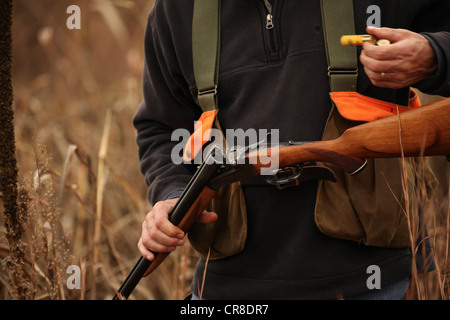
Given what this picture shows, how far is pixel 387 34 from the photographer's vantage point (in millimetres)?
1286

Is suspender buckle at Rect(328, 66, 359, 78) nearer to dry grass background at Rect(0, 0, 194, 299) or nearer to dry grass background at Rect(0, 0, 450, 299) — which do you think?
dry grass background at Rect(0, 0, 450, 299)

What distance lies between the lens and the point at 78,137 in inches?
164

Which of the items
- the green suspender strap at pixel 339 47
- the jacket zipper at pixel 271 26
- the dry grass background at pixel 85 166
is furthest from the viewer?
the dry grass background at pixel 85 166

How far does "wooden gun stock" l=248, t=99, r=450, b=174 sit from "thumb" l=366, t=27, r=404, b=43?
0.73 feet

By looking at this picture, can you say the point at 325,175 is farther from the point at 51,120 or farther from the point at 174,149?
the point at 51,120

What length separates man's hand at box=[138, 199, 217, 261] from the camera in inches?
62.9

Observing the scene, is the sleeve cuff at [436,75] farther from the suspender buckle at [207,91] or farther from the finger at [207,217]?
the finger at [207,217]

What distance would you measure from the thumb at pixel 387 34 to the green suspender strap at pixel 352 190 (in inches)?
8.9

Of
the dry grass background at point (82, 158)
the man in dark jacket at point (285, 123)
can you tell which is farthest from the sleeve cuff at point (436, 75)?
the dry grass background at point (82, 158)

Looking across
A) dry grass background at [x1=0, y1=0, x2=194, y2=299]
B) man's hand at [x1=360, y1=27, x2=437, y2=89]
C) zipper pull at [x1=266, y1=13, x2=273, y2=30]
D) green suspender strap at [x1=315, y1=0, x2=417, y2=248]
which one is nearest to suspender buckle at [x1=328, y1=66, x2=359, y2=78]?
green suspender strap at [x1=315, y1=0, x2=417, y2=248]

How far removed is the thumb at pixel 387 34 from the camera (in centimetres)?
128

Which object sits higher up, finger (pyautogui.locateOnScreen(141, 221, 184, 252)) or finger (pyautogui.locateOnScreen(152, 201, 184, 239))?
finger (pyautogui.locateOnScreen(152, 201, 184, 239))
